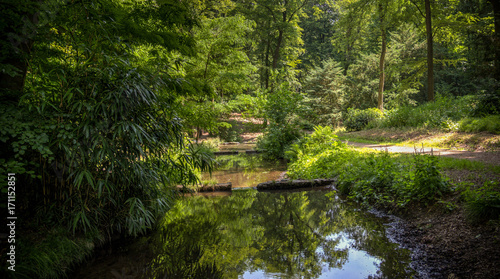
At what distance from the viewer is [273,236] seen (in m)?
3.89

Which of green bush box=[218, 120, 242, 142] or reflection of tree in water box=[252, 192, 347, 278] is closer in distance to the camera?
reflection of tree in water box=[252, 192, 347, 278]

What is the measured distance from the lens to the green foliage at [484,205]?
2.85m

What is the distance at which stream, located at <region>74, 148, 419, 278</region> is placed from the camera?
297 centimetres

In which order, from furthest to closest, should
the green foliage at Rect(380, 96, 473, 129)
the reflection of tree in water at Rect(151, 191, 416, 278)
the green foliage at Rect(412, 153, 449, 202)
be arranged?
the green foliage at Rect(380, 96, 473, 129), the green foliage at Rect(412, 153, 449, 202), the reflection of tree in water at Rect(151, 191, 416, 278)

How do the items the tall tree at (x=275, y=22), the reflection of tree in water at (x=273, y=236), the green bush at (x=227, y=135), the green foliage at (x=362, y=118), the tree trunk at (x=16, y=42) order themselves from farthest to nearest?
the tall tree at (x=275, y=22), the green bush at (x=227, y=135), the green foliage at (x=362, y=118), the reflection of tree in water at (x=273, y=236), the tree trunk at (x=16, y=42)

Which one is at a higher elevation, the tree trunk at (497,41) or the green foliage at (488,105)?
the tree trunk at (497,41)

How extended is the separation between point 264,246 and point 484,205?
260 cm

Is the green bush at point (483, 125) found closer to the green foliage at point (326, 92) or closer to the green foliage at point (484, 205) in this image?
the green foliage at point (484, 205)

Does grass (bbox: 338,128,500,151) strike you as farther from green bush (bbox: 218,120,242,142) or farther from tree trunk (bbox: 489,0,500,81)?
green bush (bbox: 218,120,242,142)

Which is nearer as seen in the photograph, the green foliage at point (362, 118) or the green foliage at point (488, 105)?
the green foliage at point (488, 105)

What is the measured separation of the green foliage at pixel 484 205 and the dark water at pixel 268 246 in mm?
875

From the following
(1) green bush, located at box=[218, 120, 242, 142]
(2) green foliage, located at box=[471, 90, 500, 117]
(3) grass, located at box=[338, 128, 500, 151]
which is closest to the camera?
(3) grass, located at box=[338, 128, 500, 151]

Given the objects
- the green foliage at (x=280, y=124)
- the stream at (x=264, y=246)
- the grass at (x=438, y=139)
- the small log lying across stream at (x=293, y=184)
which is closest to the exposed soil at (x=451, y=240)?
the stream at (x=264, y=246)

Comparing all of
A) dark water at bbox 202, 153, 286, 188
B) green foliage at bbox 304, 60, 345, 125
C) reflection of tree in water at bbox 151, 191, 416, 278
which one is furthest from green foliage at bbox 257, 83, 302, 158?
green foliage at bbox 304, 60, 345, 125
